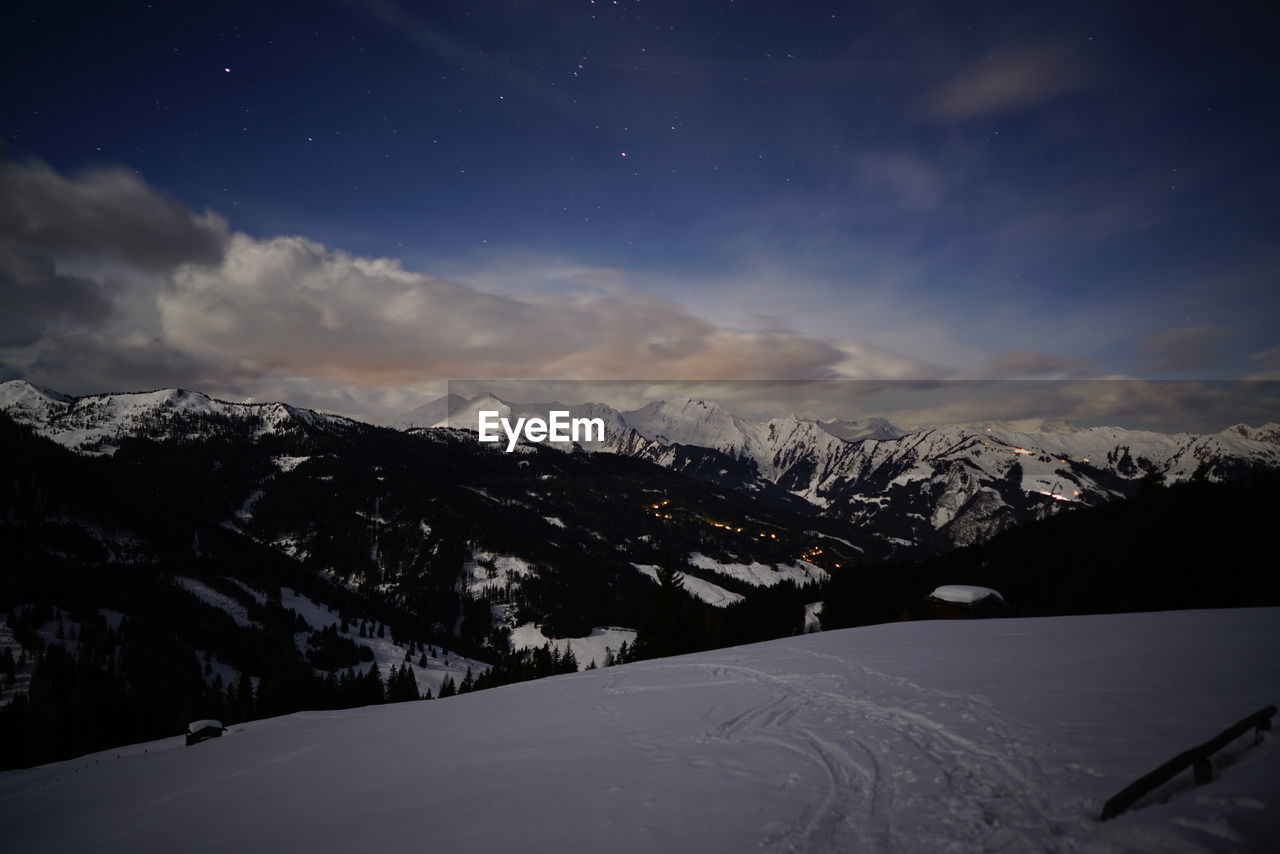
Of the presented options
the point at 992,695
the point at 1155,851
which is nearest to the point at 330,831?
the point at 1155,851

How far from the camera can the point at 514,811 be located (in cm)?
1042

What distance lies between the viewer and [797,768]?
11.3m

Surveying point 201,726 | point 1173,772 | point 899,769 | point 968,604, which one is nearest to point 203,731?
point 201,726

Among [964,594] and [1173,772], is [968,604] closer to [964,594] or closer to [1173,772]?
[964,594]

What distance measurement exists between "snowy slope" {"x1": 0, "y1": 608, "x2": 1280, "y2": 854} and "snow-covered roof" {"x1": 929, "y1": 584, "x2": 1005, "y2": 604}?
35394 millimetres

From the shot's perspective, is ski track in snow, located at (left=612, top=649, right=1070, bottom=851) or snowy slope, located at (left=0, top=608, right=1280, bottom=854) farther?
snowy slope, located at (left=0, top=608, right=1280, bottom=854)

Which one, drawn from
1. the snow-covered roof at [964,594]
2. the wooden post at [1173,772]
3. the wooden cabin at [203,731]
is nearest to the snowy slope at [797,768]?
the wooden post at [1173,772]

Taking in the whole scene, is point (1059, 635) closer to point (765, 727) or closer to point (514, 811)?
point (765, 727)

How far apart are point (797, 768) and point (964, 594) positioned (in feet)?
187

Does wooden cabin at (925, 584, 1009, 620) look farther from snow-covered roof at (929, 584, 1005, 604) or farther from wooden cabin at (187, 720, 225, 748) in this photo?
wooden cabin at (187, 720, 225, 748)

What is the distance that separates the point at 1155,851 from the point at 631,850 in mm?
6700

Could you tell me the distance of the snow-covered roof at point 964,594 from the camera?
56438 millimetres

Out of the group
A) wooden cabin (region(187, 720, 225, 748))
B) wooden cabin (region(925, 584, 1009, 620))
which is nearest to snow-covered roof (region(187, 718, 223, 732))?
wooden cabin (region(187, 720, 225, 748))

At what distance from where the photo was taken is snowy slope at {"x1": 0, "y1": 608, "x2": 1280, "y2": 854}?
8.00 metres
